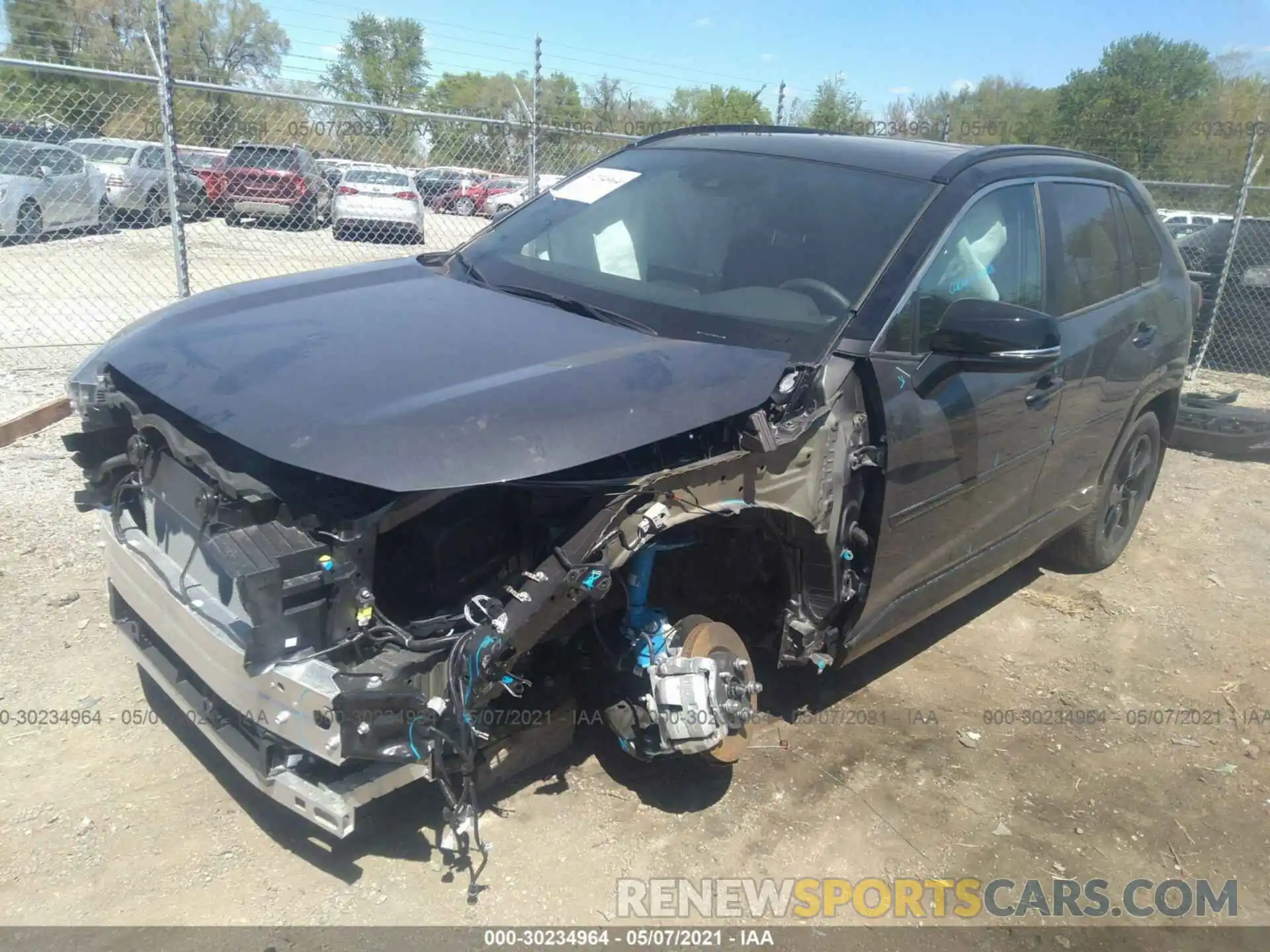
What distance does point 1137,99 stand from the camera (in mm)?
29172

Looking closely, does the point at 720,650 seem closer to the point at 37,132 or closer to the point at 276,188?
the point at 276,188

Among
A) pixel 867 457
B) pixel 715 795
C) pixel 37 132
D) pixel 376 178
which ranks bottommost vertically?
pixel 715 795

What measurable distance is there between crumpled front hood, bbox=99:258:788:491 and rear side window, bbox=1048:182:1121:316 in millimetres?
1780

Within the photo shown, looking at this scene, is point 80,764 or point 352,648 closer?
point 352,648

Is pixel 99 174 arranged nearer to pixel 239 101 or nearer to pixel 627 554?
pixel 239 101

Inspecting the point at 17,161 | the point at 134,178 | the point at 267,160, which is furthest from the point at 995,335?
the point at 17,161

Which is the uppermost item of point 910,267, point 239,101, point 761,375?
point 239,101

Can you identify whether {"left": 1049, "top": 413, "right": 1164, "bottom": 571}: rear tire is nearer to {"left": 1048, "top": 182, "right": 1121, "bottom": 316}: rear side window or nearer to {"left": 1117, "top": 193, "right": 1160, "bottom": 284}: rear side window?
{"left": 1117, "top": 193, "right": 1160, "bottom": 284}: rear side window

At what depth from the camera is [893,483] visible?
2990 mm

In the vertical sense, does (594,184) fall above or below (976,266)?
above

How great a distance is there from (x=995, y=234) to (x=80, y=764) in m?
3.63

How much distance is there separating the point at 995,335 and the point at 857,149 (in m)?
1.12

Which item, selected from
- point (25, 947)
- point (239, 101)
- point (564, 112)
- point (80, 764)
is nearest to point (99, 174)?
point (239, 101)

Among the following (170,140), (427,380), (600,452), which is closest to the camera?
(600,452)
